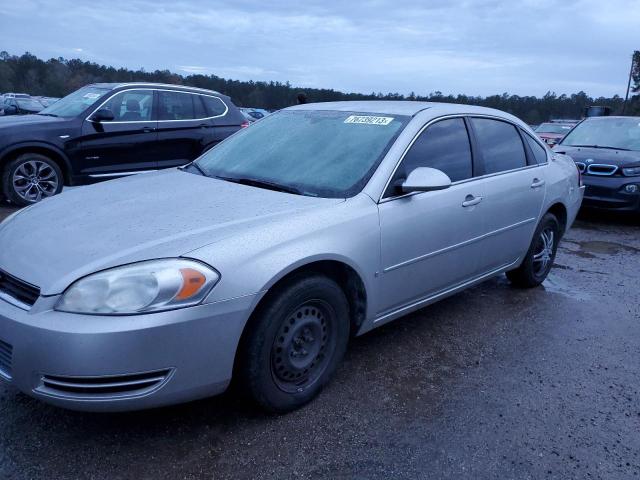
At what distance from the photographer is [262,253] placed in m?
2.48

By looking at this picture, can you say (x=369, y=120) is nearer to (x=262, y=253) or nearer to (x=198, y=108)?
(x=262, y=253)

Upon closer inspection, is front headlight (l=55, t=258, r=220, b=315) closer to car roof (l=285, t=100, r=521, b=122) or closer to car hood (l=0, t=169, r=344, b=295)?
car hood (l=0, t=169, r=344, b=295)

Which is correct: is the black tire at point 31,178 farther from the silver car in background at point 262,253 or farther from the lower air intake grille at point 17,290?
the lower air intake grille at point 17,290

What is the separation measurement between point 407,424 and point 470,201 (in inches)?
63.0

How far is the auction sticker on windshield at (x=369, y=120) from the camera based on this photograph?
11.6 ft

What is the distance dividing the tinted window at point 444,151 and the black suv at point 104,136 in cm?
522

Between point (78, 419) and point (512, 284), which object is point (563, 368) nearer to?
point (512, 284)

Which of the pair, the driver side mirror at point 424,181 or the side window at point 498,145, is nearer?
the driver side mirror at point 424,181

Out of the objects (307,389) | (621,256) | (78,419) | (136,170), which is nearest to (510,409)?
(307,389)

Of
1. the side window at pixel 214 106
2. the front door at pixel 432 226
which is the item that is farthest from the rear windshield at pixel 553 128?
the front door at pixel 432 226

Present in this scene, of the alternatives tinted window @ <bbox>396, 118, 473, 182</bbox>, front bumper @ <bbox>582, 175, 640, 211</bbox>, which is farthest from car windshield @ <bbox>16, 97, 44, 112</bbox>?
tinted window @ <bbox>396, 118, 473, 182</bbox>

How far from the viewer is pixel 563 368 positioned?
11.4ft

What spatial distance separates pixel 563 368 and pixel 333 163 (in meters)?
1.95

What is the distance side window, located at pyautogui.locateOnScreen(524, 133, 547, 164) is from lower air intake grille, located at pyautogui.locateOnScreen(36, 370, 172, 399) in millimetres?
3650
